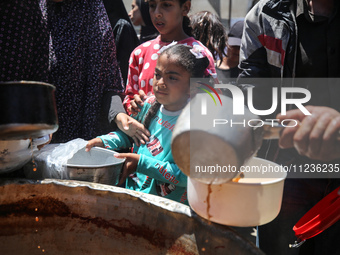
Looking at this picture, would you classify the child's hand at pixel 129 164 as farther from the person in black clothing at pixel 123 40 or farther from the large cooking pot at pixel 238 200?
the person in black clothing at pixel 123 40

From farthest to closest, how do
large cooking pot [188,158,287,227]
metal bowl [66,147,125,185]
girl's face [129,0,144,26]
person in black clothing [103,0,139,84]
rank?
girl's face [129,0,144,26]
person in black clothing [103,0,139,84]
metal bowl [66,147,125,185]
large cooking pot [188,158,287,227]

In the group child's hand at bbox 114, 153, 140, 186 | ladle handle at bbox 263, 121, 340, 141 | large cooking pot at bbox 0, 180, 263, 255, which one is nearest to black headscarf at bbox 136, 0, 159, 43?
child's hand at bbox 114, 153, 140, 186

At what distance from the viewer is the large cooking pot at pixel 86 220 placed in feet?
4.27

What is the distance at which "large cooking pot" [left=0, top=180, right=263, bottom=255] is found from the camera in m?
1.30

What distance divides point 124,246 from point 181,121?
73 cm

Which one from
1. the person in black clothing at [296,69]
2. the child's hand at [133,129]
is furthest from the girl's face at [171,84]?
the person in black clothing at [296,69]

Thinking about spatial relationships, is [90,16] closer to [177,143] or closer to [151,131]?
[151,131]

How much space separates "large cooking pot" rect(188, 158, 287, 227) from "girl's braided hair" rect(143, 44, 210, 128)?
890mm

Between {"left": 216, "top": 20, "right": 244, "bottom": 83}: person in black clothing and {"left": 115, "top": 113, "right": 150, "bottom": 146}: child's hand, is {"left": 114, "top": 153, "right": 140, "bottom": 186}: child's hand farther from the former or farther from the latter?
{"left": 216, "top": 20, "right": 244, "bottom": 83}: person in black clothing

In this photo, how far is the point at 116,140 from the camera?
6.49 feet

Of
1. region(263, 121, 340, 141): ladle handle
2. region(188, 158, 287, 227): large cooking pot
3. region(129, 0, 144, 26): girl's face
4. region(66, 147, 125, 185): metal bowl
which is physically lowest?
region(66, 147, 125, 185): metal bowl

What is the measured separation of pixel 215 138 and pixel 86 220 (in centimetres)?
85

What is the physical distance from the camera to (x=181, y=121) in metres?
0.96

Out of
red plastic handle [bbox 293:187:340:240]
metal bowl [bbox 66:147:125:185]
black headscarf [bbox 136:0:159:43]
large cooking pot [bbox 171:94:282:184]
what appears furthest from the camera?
black headscarf [bbox 136:0:159:43]
